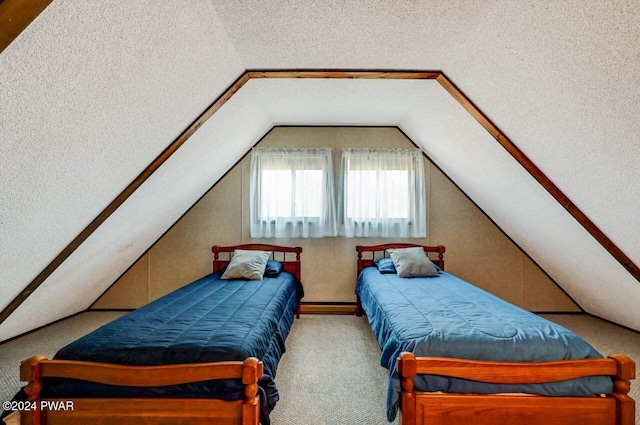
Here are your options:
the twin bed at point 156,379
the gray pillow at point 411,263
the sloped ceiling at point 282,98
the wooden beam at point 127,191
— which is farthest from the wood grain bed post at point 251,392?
the gray pillow at point 411,263

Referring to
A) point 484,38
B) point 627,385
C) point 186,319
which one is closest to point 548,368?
point 627,385

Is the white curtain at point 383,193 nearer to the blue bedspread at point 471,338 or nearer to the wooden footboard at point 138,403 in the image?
the blue bedspread at point 471,338

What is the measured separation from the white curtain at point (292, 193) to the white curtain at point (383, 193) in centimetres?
22

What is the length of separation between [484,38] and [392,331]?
185cm

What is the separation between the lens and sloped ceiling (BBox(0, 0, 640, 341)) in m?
1.37

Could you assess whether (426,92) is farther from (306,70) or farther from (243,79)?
(243,79)

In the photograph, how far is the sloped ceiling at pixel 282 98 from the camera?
1.37m

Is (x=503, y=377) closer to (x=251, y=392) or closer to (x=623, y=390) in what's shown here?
(x=623, y=390)

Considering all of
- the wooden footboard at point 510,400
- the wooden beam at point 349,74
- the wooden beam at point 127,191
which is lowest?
the wooden footboard at point 510,400

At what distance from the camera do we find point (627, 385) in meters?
1.63

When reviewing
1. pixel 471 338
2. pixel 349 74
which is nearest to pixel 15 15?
pixel 349 74

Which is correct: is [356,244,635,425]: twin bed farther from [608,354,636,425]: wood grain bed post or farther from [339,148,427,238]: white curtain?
[339,148,427,238]: white curtain

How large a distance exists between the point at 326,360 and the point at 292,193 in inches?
77.9

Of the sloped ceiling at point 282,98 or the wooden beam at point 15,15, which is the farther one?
the sloped ceiling at point 282,98
